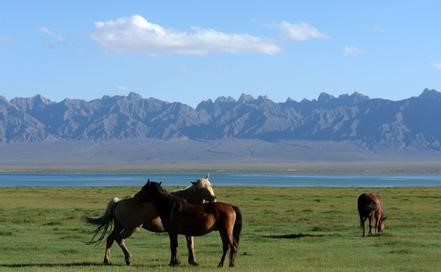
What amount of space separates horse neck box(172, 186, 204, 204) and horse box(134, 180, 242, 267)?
1903 millimetres

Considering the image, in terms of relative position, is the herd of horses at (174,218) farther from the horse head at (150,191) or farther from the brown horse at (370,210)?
the brown horse at (370,210)

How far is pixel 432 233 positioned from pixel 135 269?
1328 cm

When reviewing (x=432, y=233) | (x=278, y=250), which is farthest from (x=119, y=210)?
(x=432, y=233)

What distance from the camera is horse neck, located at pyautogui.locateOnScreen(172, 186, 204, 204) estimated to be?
20.5 metres

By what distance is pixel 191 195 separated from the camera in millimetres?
20562

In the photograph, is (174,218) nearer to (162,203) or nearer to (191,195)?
(162,203)

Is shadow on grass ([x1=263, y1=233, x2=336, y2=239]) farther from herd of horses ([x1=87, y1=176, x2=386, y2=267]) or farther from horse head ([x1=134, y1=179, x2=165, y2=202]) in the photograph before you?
horse head ([x1=134, y1=179, x2=165, y2=202])

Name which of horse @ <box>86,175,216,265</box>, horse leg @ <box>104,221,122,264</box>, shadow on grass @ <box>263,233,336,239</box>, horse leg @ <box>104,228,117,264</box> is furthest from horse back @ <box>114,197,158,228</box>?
shadow on grass @ <box>263,233,336,239</box>

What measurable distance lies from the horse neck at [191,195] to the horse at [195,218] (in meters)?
1.90

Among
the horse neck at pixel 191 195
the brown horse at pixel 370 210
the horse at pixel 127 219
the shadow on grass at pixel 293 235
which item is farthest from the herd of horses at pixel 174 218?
the brown horse at pixel 370 210

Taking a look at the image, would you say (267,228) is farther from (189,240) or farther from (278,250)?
(189,240)

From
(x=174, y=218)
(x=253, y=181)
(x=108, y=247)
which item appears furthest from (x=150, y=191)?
(x=253, y=181)

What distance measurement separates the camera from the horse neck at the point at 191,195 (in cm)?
2050

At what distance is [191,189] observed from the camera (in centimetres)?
2059
